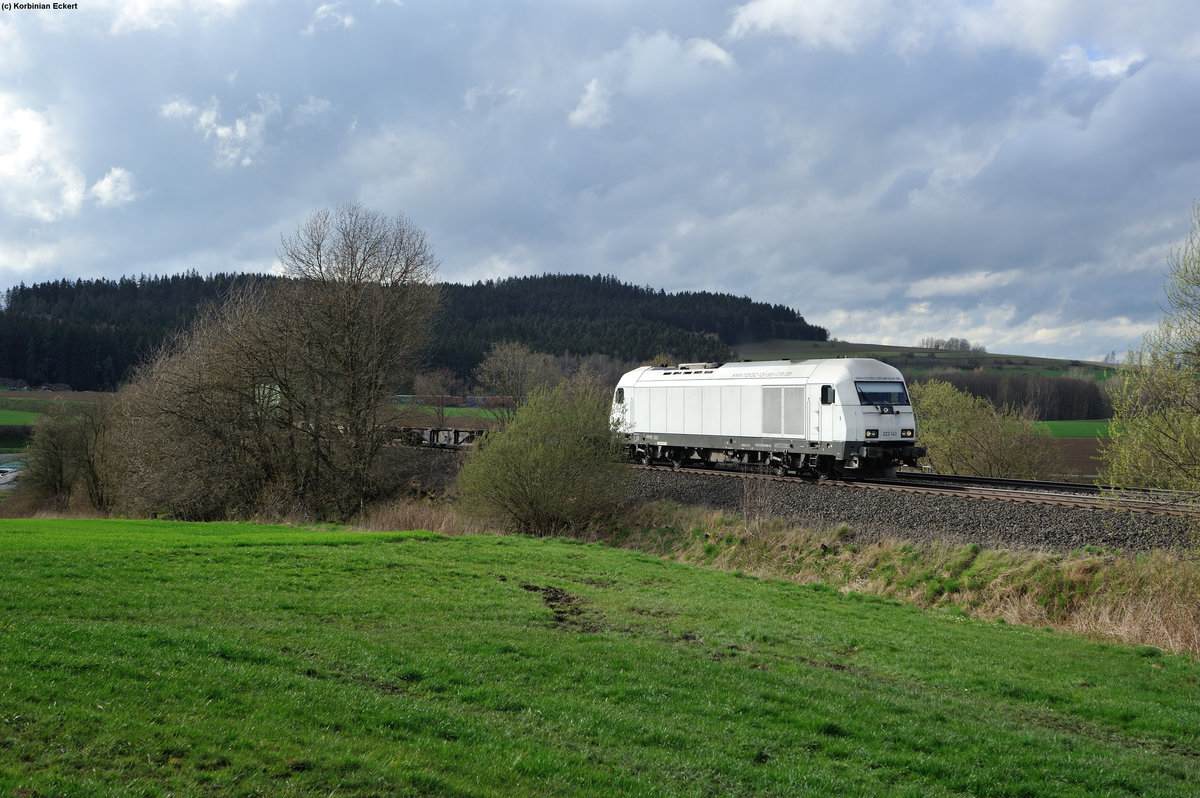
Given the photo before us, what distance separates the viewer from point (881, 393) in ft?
86.8

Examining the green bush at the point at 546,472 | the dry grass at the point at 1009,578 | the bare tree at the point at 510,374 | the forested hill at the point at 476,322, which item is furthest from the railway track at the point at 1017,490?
the forested hill at the point at 476,322

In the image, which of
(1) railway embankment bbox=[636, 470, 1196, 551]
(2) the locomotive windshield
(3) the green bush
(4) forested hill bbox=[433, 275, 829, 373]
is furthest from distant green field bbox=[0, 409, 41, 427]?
(2) the locomotive windshield

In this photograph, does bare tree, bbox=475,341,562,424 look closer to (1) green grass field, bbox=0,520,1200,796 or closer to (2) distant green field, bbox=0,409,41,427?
(2) distant green field, bbox=0,409,41,427

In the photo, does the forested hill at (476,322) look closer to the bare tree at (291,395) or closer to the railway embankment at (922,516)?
the bare tree at (291,395)

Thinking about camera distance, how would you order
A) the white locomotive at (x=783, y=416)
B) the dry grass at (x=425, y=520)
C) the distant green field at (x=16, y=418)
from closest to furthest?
the dry grass at (x=425, y=520), the white locomotive at (x=783, y=416), the distant green field at (x=16, y=418)

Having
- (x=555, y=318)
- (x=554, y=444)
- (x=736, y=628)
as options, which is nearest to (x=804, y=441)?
(x=554, y=444)

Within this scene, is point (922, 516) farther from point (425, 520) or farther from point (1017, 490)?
point (425, 520)

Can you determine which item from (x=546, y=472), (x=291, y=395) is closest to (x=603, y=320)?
(x=291, y=395)

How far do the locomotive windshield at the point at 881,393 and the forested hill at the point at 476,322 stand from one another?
6008 cm

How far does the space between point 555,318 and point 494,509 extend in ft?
315

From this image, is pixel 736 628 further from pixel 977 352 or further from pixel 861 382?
pixel 977 352

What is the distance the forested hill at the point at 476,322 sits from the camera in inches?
3950

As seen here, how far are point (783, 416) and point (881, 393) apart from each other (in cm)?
318

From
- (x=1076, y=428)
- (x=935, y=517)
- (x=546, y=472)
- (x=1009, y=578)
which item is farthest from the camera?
(x=1076, y=428)
